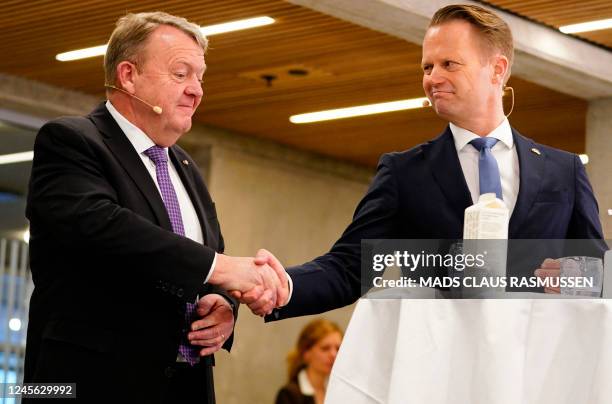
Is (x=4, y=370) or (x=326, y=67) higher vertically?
(x=326, y=67)

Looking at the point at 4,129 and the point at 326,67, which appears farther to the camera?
the point at 4,129

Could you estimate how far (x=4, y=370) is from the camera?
32.4ft

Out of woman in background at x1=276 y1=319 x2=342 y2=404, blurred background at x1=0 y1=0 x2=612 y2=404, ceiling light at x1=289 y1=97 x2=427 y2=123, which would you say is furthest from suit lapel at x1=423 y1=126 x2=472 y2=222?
ceiling light at x1=289 y1=97 x2=427 y2=123

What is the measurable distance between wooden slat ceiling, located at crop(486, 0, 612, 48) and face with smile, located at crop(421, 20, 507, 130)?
4488 millimetres

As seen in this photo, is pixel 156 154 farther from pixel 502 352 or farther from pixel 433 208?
pixel 502 352

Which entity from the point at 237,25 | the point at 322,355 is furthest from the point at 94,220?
the point at 322,355

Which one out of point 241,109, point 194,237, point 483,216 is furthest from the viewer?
point 241,109

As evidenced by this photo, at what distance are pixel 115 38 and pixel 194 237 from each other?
2.02 feet

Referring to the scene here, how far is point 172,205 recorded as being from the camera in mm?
3443

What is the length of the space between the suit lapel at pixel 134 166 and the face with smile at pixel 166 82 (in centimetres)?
10

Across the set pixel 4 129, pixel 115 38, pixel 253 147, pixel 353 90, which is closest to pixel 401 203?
pixel 115 38

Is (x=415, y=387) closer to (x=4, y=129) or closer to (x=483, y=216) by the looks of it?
(x=483, y=216)

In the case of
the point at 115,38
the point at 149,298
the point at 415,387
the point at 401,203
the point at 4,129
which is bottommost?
the point at 415,387

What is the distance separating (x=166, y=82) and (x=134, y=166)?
29cm
